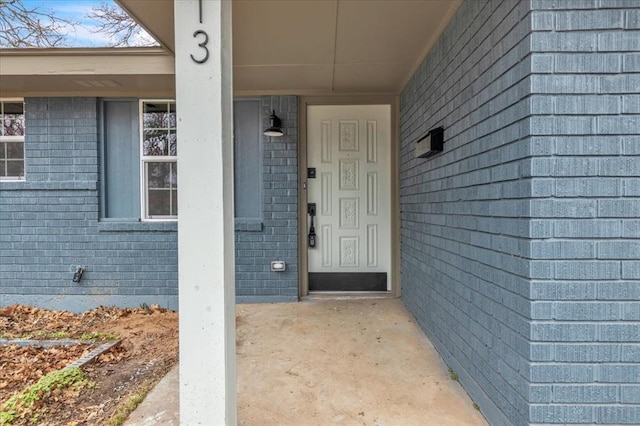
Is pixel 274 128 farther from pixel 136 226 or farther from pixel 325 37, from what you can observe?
pixel 136 226

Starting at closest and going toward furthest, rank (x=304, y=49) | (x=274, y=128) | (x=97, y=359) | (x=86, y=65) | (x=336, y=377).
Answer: (x=336, y=377) → (x=97, y=359) → (x=304, y=49) → (x=86, y=65) → (x=274, y=128)

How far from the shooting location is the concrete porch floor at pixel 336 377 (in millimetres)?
2008

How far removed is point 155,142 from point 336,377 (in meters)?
3.31

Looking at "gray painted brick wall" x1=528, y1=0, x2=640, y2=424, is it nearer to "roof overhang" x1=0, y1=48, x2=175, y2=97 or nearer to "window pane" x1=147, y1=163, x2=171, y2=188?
"roof overhang" x1=0, y1=48, x2=175, y2=97

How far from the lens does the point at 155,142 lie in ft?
13.8

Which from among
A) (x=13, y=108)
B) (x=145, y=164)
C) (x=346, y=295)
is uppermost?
(x=13, y=108)

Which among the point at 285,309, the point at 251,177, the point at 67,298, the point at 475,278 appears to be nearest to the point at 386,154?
the point at 251,177

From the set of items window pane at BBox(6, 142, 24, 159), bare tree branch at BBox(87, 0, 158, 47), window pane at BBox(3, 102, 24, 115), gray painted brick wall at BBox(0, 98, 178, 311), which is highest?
bare tree branch at BBox(87, 0, 158, 47)

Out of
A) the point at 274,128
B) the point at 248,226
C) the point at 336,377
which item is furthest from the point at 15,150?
the point at 336,377

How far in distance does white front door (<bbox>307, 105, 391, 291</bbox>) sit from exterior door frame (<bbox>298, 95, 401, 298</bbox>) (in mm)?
107

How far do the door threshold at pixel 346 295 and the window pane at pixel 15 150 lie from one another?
3.70 metres

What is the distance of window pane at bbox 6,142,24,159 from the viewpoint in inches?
165

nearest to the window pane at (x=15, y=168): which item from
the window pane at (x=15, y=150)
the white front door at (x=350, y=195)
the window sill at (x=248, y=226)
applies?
the window pane at (x=15, y=150)

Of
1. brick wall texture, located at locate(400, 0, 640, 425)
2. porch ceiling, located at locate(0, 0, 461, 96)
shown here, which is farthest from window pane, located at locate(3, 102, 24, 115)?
brick wall texture, located at locate(400, 0, 640, 425)
